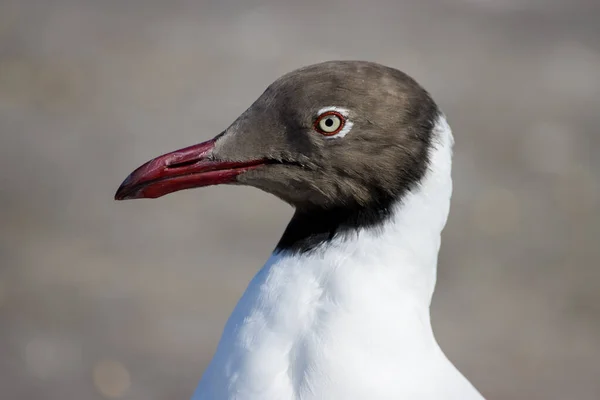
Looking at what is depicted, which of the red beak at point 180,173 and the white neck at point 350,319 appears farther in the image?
the red beak at point 180,173

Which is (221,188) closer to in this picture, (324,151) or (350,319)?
(324,151)

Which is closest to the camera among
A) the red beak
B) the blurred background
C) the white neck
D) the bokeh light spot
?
the white neck

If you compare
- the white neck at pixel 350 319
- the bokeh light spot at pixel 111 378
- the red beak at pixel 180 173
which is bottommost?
the bokeh light spot at pixel 111 378

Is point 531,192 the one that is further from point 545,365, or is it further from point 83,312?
point 83,312

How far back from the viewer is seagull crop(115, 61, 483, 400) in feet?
7.29

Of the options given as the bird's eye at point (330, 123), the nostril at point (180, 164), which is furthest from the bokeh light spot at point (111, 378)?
the bird's eye at point (330, 123)

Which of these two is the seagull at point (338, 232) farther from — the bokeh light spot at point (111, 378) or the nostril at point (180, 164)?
the bokeh light spot at point (111, 378)

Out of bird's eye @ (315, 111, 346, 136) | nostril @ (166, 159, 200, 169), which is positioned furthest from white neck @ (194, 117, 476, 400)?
nostril @ (166, 159, 200, 169)

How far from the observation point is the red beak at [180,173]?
236cm

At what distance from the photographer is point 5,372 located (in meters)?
5.73

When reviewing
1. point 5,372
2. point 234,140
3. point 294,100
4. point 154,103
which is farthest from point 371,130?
point 154,103

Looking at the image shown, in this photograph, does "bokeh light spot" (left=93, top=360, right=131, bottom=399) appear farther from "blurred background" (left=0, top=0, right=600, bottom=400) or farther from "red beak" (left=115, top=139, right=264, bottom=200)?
"red beak" (left=115, top=139, right=264, bottom=200)

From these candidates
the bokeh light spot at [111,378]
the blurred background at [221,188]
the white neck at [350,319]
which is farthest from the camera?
the blurred background at [221,188]

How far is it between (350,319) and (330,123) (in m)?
0.50
